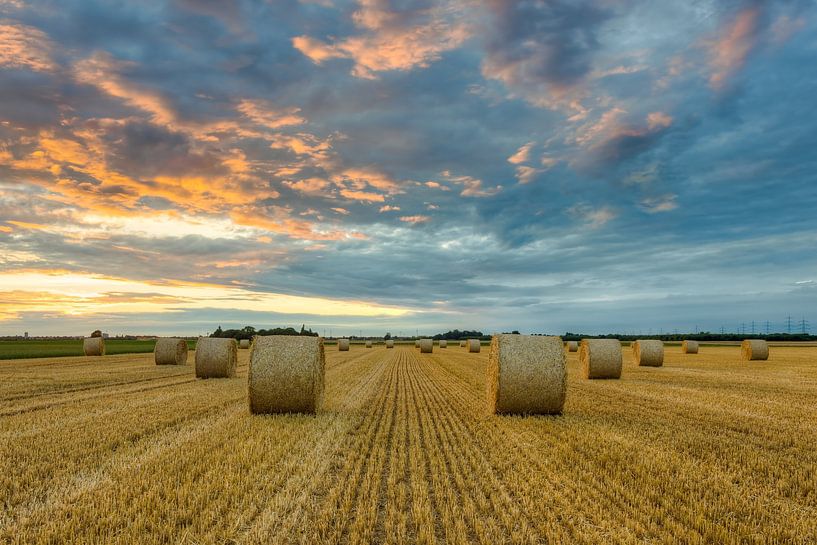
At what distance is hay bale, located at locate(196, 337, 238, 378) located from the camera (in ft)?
65.2

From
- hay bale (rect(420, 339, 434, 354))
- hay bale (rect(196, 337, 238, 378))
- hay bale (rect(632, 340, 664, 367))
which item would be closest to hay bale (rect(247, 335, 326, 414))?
hay bale (rect(196, 337, 238, 378))

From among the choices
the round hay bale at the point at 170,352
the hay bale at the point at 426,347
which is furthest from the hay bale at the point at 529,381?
the hay bale at the point at 426,347

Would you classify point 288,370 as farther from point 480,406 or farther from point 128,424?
point 480,406

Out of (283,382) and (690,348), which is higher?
(283,382)

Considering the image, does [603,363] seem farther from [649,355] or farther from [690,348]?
[690,348]

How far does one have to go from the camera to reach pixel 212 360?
19844 millimetres

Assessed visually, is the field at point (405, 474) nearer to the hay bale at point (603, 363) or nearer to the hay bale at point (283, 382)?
the hay bale at point (283, 382)

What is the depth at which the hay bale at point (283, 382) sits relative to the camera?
11320 mm

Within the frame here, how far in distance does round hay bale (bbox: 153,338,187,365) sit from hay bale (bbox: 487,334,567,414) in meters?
21.9

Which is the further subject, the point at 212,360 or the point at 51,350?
the point at 51,350

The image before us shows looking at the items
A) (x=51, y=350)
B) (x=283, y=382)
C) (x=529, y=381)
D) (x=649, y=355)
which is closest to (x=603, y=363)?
(x=649, y=355)

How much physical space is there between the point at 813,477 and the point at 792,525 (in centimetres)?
219

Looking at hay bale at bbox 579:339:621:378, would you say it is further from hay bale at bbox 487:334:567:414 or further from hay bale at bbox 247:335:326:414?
hay bale at bbox 247:335:326:414

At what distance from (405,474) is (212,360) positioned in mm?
15353
